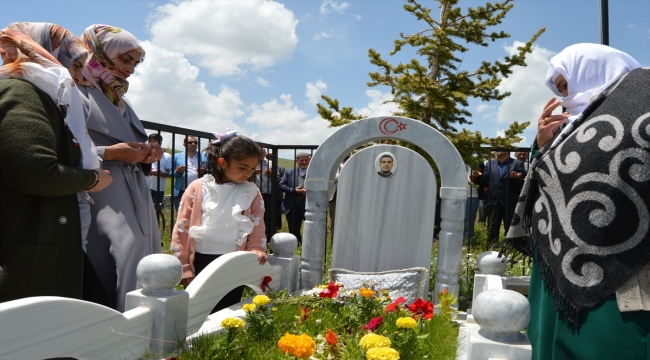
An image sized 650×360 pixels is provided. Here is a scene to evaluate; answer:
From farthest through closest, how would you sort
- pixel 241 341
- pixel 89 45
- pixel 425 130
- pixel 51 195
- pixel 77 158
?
pixel 425 130, pixel 89 45, pixel 241 341, pixel 77 158, pixel 51 195

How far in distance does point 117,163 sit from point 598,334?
6.69 feet

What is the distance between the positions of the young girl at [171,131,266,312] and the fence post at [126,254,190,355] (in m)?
0.93

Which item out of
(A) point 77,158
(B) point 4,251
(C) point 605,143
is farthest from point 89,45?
(C) point 605,143

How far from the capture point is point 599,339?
162cm

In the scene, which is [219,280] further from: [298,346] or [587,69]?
[587,69]

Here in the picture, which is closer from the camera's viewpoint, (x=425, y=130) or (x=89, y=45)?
(x=89, y=45)

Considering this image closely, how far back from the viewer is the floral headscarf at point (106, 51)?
2238 mm

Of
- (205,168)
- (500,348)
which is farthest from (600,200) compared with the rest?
(205,168)

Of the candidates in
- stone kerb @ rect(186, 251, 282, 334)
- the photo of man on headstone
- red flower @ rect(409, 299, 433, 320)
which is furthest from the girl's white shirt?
red flower @ rect(409, 299, 433, 320)

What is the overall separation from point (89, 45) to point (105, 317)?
1.30m

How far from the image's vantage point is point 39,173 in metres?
1.63

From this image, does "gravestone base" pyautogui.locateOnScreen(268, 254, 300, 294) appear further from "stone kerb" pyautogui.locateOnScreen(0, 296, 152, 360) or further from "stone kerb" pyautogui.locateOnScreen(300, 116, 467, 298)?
Result: "stone kerb" pyautogui.locateOnScreen(0, 296, 152, 360)

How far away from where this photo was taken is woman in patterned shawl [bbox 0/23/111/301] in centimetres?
162

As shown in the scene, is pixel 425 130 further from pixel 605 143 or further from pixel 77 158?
pixel 77 158
